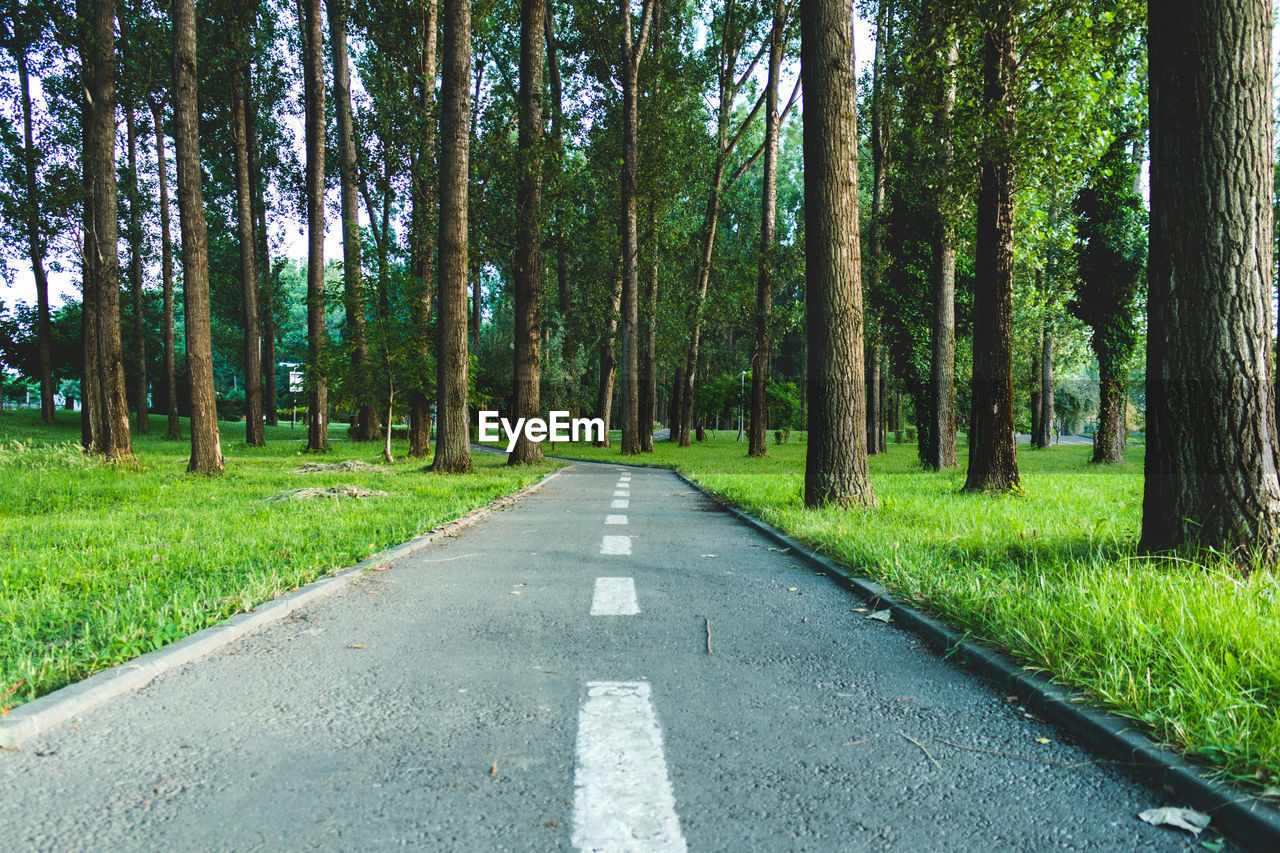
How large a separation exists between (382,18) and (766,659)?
24751 millimetres

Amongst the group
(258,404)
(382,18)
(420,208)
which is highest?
(382,18)

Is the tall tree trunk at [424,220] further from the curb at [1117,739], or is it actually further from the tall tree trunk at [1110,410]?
the tall tree trunk at [1110,410]

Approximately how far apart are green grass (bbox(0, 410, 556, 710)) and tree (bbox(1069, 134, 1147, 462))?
59.2ft

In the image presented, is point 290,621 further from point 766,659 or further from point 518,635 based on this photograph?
point 766,659

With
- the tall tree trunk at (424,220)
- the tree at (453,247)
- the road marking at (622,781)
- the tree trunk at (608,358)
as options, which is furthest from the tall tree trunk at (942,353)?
the tree trunk at (608,358)

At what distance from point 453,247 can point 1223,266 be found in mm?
14367

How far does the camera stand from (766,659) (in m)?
3.85

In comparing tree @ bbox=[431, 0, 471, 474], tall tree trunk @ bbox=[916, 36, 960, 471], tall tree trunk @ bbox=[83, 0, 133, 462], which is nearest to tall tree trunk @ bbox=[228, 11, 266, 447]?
tall tree trunk @ bbox=[83, 0, 133, 462]

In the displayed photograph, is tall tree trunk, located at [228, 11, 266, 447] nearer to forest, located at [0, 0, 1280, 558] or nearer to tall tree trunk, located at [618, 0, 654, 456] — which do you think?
forest, located at [0, 0, 1280, 558]

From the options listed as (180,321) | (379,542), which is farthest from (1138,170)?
(180,321)

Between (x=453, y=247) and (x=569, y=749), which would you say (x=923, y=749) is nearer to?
(x=569, y=749)

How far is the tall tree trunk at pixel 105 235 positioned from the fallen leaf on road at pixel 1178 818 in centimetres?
1703

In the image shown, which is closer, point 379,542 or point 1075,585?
point 1075,585

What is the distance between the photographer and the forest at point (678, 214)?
484cm
